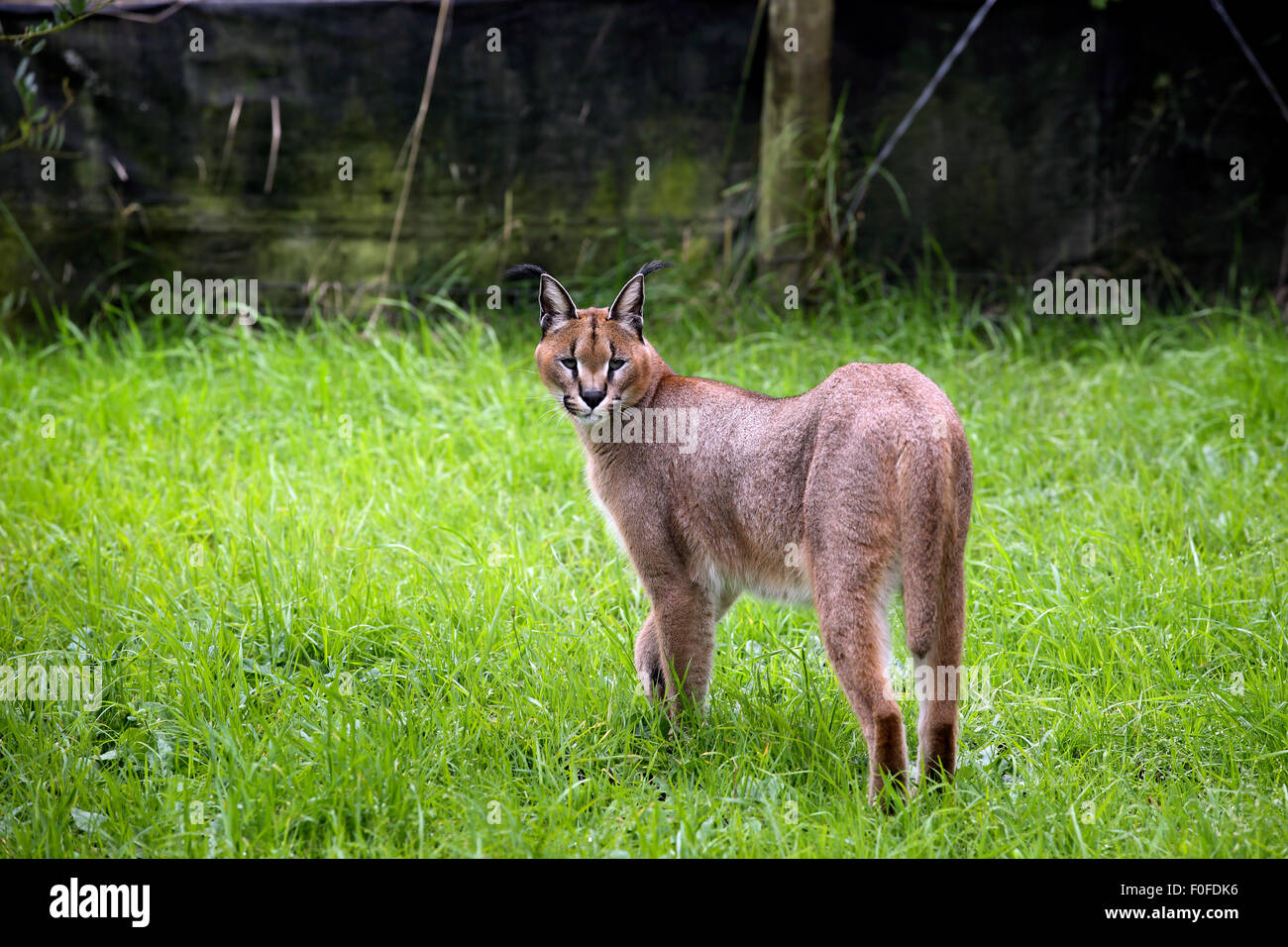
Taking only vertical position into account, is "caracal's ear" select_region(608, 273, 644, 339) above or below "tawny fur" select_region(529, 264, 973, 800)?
above

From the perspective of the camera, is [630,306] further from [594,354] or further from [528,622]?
[528,622]

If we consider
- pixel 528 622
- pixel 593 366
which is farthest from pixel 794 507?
pixel 528 622

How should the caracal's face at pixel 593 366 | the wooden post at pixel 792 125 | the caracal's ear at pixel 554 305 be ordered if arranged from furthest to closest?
1. the wooden post at pixel 792 125
2. the caracal's ear at pixel 554 305
3. the caracal's face at pixel 593 366

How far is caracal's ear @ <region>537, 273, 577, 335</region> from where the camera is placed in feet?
13.0

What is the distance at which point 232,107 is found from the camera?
7625mm

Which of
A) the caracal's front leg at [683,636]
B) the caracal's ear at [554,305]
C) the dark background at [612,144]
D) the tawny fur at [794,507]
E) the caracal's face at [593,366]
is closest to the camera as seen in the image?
the tawny fur at [794,507]

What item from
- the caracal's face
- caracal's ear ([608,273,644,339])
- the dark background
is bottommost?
the caracal's face

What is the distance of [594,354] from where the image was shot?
3854 mm

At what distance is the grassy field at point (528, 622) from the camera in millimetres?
3164

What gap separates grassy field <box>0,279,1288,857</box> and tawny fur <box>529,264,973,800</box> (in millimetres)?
278

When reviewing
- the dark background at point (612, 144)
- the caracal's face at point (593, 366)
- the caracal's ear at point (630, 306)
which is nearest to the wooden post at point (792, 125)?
the dark background at point (612, 144)

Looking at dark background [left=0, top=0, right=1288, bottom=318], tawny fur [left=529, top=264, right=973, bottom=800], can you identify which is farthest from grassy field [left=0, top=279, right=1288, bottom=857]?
dark background [left=0, top=0, right=1288, bottom=318]

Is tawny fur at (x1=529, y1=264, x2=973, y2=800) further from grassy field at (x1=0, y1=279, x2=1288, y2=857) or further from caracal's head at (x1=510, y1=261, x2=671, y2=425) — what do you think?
grassy field at (x1=0, y1=279, x2=1288, y2=857)

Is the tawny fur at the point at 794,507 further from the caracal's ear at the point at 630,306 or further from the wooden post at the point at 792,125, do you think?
the wooden post at the point at 792,125
